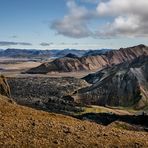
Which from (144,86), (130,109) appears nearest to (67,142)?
(130,109)

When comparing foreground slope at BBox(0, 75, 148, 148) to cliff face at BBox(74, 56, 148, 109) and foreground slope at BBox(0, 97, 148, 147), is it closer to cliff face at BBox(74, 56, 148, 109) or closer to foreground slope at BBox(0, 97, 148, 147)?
foreground slope at BBox(0, 97, 148, 147)

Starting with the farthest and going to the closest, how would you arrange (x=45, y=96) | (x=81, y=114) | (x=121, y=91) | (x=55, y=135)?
1. (x=45, y=96)
2. (x=121, y=91)
3. (x=81, y=114)
4. (x=55, y=135)

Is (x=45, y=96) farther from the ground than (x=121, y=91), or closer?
closer

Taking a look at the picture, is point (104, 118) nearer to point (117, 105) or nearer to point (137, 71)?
point (117, 105)

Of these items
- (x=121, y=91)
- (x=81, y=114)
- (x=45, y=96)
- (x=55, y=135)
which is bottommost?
(x=45, y=96)

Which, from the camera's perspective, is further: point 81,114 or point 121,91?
point 121,91

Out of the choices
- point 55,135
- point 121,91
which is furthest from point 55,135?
point 121,91

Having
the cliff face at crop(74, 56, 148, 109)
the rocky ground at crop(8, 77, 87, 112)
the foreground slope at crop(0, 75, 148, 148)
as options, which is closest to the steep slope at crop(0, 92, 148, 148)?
the foreground slope at crop(0, 75, 148, 148)

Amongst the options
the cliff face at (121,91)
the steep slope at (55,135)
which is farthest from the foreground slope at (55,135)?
the cliff face at (121,91)

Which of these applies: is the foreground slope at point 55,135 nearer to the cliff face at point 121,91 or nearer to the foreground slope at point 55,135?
the foreground slope at point 55,135

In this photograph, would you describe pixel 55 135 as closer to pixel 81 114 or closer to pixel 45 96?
pixel 81 114
